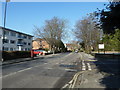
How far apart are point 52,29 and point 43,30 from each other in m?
3.37

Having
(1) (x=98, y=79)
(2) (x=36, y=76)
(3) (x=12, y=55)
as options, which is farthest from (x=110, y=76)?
(3) (x=12, y=55)

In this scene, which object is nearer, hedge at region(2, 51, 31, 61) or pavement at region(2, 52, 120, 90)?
pavement at region(2, 52, 120, 90)

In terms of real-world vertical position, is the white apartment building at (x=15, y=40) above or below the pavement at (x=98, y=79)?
above

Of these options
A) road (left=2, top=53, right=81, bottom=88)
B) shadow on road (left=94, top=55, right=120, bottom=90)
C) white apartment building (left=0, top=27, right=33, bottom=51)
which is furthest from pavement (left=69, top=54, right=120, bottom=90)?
white apartment building (left=0, top=27, right=33, bottom=51)

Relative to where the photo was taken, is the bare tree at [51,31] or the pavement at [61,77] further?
the bare tree at [51,31]

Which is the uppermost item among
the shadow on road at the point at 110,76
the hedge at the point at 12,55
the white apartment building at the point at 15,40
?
the white apartment building at the point at 15,40

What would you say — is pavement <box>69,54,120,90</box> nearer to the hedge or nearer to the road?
the road

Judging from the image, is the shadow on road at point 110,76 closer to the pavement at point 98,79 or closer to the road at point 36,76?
the pavement at point 98,79

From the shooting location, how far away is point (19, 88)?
669 cm

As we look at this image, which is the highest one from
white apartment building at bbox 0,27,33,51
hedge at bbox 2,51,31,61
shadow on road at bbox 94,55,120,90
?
white apartment building at bbox 0,27,33,51

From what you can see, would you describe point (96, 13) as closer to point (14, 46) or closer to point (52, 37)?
point (52, 37)

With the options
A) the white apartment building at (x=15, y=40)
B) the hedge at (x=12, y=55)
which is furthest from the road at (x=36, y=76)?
the white apartment building at (x=15, y=40)

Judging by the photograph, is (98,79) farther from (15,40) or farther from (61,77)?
(15,40)

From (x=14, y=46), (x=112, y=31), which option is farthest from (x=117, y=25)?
(x=14, y=46)
